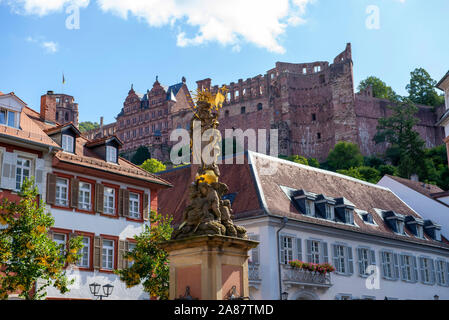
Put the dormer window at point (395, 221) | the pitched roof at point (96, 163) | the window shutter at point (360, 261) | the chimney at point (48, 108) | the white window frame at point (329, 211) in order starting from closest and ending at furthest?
the pitched roof at point (96, 163), the chimney at point (48, 108), the white window frame at point (329, 211), the window shutter at point (360, 261), the dormer window at point (395, 221)

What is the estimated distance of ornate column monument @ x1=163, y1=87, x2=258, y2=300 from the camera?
1166cm

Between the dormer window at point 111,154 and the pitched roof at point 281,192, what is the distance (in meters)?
5.63

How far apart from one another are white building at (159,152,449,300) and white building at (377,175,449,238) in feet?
7.34

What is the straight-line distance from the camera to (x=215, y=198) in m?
12.4

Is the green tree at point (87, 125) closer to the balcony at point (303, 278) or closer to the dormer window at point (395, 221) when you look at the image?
the dormer window at point (395, 221)

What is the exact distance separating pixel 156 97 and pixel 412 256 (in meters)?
84.4

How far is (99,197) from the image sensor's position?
92.5 feet

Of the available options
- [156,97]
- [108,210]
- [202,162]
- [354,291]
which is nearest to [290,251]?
[354,291]

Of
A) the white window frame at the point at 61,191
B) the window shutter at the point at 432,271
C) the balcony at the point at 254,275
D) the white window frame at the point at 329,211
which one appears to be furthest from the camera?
the window shutter at the point at 432,271

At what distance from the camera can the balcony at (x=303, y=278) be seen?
2975 centimetres

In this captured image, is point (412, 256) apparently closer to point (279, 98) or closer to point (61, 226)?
point (61, 226)

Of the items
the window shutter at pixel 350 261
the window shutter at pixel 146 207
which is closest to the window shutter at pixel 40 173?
the window shutter at pixel 146 207

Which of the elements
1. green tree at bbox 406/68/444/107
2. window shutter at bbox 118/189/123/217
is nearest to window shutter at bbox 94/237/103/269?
window shutter at bbox 118/189/123/217

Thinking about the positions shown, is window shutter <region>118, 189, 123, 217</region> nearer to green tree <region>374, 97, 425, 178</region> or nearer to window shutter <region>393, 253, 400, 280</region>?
window shutter <region>393, 253, 400, 280</region>
